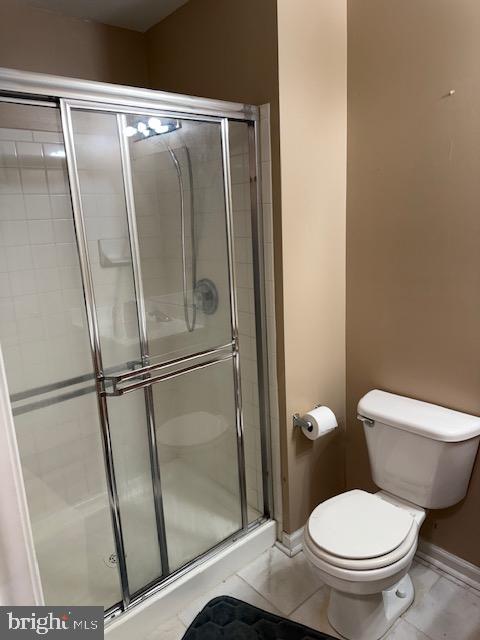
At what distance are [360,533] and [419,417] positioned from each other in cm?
50

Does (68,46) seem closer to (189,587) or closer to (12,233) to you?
(12,233)

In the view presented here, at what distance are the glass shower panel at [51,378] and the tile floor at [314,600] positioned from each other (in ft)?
1.50

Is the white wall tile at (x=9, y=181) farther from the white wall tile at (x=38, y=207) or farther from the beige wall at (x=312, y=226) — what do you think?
the beige wall at (x=312, y=226)

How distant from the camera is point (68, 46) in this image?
7.09 feet

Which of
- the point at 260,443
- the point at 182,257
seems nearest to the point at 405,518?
the point at 260,443

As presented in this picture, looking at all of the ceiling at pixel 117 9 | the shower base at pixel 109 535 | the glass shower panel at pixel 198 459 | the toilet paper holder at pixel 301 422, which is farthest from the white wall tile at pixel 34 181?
the toilet paper holder at pixel 301 422

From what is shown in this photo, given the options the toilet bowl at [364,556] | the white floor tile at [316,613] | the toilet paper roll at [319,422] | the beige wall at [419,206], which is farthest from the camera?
the toilet paper roll at [319,422]

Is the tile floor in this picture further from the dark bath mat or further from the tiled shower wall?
the tiled shower wall

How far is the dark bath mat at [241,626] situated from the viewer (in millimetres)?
1750

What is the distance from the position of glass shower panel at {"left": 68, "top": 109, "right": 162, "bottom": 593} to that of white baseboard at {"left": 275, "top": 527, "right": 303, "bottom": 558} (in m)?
0.61

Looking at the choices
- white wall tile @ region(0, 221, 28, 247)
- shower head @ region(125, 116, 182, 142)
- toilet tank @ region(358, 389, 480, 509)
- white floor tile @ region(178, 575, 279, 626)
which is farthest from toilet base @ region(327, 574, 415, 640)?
white wall tile @ region(0, 221, 28, 247)

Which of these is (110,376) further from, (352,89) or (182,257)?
(352,89)

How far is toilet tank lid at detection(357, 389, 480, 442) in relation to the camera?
1.73 meters

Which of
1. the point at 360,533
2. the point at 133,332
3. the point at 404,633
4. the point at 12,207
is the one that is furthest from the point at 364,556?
the point at 12,207
